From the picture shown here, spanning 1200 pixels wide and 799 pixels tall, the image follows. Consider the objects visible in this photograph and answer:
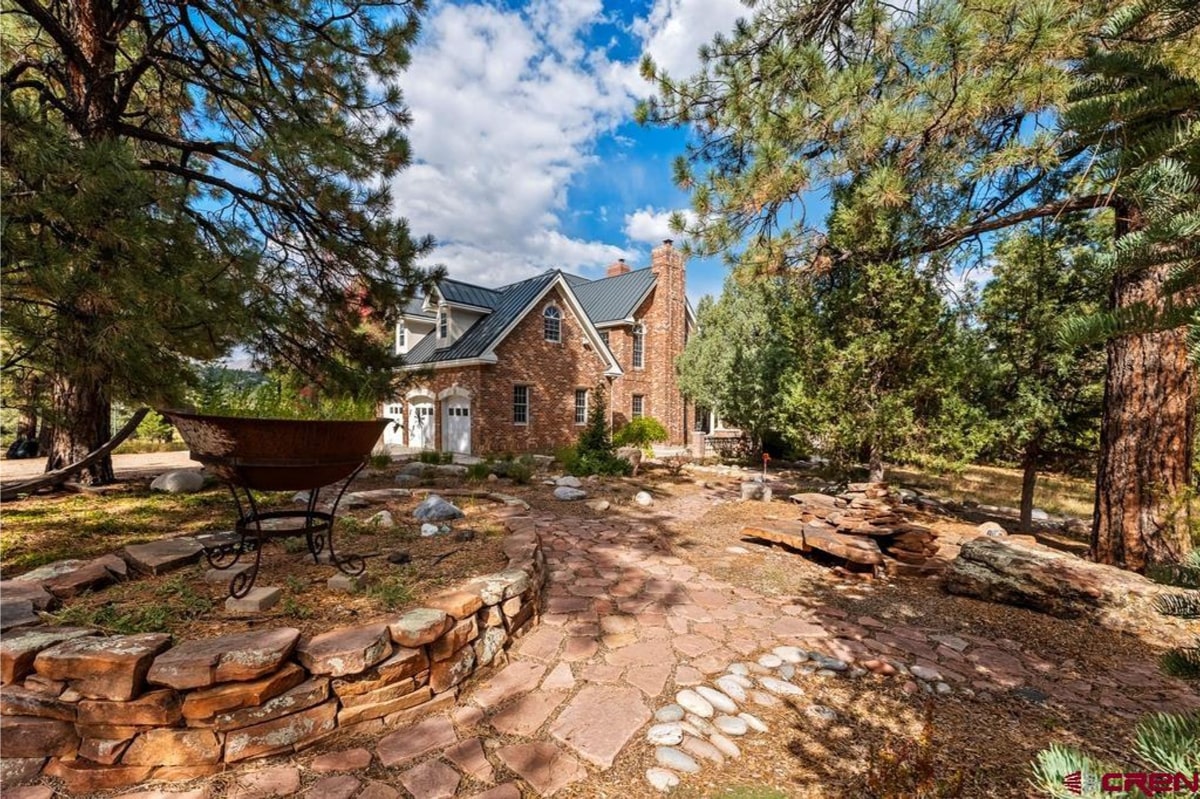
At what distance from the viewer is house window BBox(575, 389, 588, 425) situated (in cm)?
1605

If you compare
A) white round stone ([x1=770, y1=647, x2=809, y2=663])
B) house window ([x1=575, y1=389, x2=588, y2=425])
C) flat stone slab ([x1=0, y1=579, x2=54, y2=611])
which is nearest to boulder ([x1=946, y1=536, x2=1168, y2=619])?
white round stone ([x1=770, y1=647, x2=809, y2=663])

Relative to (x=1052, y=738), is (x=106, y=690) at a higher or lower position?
higher

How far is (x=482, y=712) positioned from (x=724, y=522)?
4.82 metres

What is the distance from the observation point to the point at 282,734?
2.10m

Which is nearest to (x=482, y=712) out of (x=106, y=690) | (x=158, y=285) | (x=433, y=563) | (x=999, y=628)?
(x=433, y=563)

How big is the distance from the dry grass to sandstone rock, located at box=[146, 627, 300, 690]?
10.9 meters

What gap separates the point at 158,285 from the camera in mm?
3182

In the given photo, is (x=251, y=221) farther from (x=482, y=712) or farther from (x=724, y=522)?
(x=724, y=522)

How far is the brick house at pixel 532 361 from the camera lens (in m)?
14.0

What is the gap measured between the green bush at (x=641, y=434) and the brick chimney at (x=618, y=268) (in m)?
7.61

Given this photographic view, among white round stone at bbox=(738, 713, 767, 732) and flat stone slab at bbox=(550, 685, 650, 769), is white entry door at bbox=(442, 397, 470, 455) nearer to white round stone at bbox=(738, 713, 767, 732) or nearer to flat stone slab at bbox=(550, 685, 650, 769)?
flat stone slab at bbox=(550, 685, 650, 769)

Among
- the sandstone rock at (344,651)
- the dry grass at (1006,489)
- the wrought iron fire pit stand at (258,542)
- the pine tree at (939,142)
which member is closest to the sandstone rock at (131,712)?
the sandstone rock at (344,651)

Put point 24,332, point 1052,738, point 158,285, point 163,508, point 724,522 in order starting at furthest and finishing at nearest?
point 724,522
point 163,508
point 158,285
point 24,332
point 1052,738

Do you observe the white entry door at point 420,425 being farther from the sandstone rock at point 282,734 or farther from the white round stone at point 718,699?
the white round stone at point 718,699
